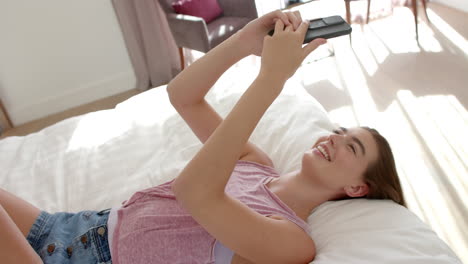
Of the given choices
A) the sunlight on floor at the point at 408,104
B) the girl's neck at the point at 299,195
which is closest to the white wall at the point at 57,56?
the sunlight on floor at the point at 408,104

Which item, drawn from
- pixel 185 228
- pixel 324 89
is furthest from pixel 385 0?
pixel 185 228

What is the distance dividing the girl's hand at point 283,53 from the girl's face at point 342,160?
0.38 meters

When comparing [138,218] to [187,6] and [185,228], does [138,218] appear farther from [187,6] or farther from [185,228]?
[187,6]

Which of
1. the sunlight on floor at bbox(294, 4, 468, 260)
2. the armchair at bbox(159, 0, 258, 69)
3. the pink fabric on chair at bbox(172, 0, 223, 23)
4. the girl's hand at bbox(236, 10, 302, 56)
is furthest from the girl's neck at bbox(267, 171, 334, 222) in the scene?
the pink fabric on chair at bbox(172, 0, 223, 23)

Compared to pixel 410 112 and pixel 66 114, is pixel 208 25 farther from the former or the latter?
pixel 410 112

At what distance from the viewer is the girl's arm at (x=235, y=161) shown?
943mm

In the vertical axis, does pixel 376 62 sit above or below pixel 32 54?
below

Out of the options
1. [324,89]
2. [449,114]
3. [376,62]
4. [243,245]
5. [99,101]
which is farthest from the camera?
[99,101]

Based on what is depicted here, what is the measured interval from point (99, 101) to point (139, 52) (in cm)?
58

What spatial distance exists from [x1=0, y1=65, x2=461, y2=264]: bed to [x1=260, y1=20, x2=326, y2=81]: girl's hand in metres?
0.54

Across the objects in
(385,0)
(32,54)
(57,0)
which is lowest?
(385,0)

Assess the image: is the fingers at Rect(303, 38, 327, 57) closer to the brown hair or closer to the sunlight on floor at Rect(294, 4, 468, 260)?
the brown hair

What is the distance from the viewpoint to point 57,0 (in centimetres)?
322

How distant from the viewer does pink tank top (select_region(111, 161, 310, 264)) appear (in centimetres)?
119
